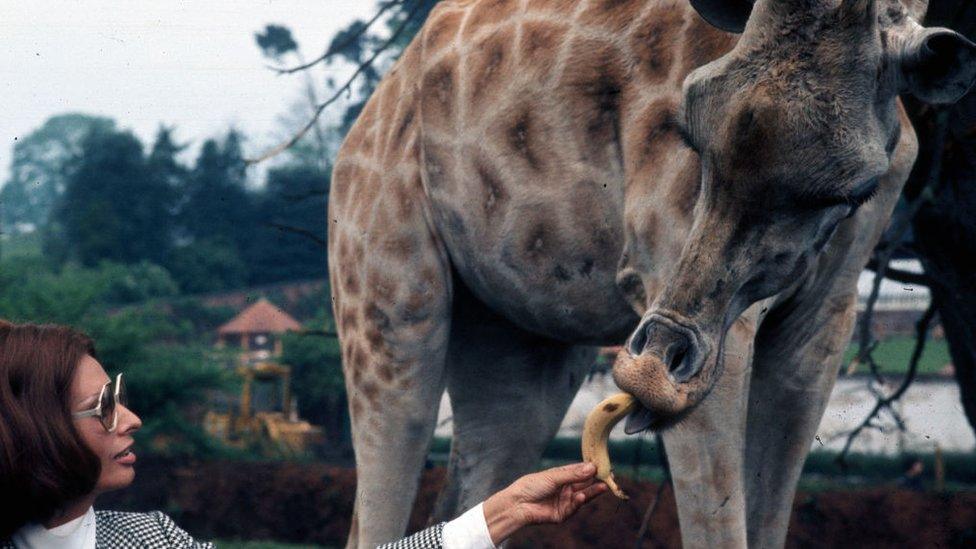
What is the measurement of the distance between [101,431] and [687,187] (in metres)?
1.14

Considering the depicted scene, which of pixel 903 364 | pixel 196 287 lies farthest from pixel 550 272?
pixel 196 287

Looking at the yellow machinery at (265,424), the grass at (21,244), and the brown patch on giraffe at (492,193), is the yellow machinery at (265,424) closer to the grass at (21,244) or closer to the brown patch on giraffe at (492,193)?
the grass at (21,244)

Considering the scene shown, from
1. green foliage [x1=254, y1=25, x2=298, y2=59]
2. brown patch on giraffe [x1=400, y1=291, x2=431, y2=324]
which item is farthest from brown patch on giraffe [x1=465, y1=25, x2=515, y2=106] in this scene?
green foliage [x1=254, y1=25, x2=298, y2=59]

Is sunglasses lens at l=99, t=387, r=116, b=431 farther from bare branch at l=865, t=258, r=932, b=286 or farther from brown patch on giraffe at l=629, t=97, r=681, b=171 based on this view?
bare branch at l=865, t=258, r=932, b=286

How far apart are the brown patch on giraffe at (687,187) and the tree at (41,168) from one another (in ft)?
77.4

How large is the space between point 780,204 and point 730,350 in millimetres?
469

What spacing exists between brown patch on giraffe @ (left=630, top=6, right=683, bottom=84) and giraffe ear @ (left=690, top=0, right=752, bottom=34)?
335 millimetres

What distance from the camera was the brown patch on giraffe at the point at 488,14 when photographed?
3197 millimetres

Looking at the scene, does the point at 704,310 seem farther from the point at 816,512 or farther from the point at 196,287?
the point at 196,287

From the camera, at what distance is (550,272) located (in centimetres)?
293

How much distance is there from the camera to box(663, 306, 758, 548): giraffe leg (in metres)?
2.53

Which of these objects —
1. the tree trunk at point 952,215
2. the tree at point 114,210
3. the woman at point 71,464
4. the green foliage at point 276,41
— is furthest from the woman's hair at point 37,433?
the tree at point 114,210

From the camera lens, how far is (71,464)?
78.7 inches

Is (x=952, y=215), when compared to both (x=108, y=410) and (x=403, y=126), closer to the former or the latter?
(x=403, y=126)
